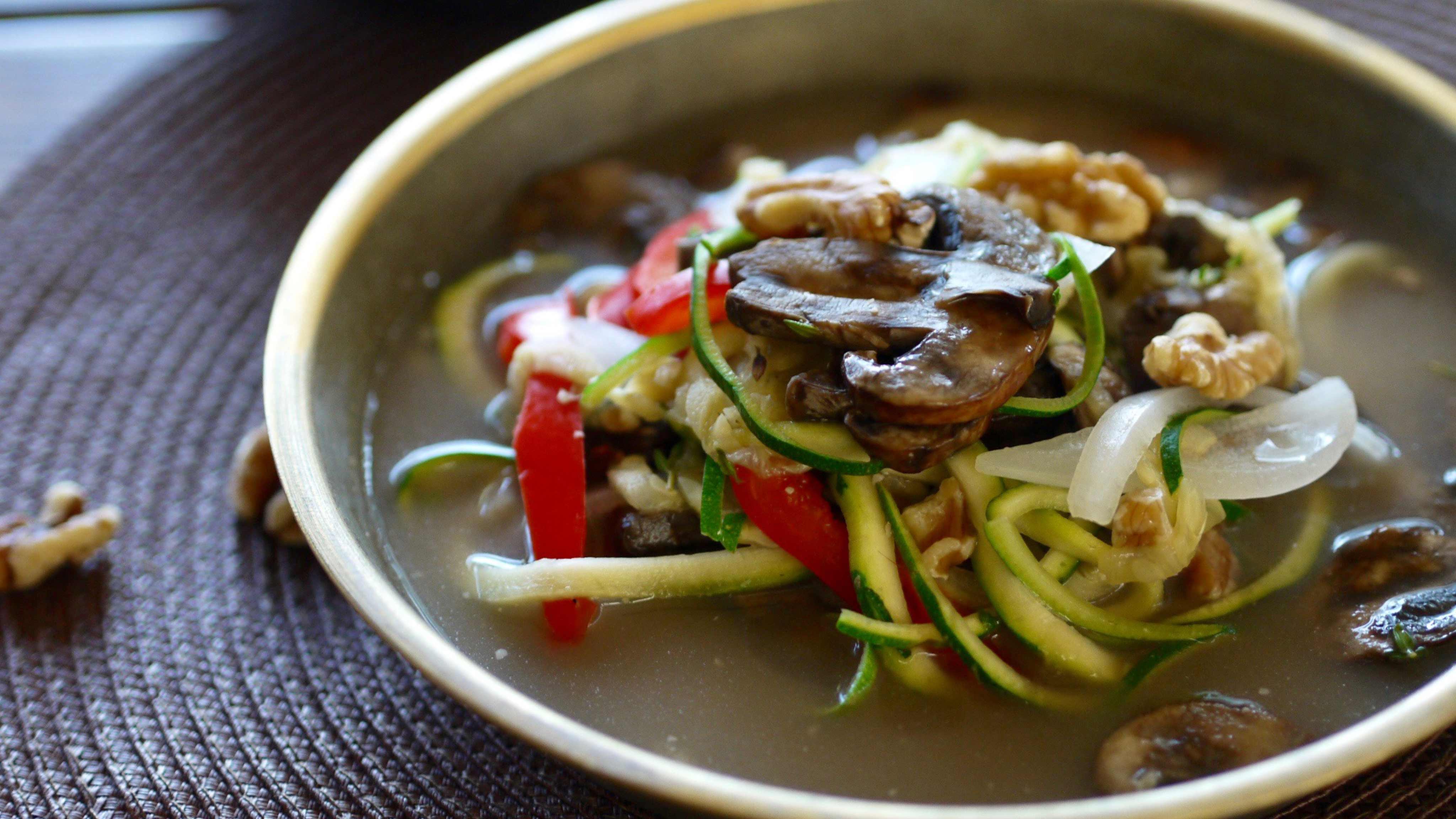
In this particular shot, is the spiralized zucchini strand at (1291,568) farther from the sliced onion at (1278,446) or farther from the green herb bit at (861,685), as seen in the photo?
the green herb bit at (861,685)

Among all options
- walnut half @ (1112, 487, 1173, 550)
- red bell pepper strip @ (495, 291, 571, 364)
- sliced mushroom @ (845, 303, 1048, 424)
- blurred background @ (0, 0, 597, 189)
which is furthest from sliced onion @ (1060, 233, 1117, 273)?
blurred background @ (0, 0, 597, 189)

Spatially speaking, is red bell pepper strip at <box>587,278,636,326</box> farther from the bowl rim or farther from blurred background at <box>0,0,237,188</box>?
blurred background at <box>0,0,237,188</box>

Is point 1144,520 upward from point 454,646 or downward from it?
upward

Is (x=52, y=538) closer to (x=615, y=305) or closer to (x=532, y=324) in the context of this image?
(x=532, y=324)

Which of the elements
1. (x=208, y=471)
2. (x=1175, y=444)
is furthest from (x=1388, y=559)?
(x=208, y=471)

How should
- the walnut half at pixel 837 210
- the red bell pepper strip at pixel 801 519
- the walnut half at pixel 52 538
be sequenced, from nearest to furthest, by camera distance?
the red bell pepper strip at pixel 801 519 → the walnut half at pixel 837 210 → the walnut half at pixel 52 538

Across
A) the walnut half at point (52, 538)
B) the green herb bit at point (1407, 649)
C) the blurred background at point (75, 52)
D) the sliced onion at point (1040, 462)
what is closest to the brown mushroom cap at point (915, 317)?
the sliced onion at point (1040, 462)
